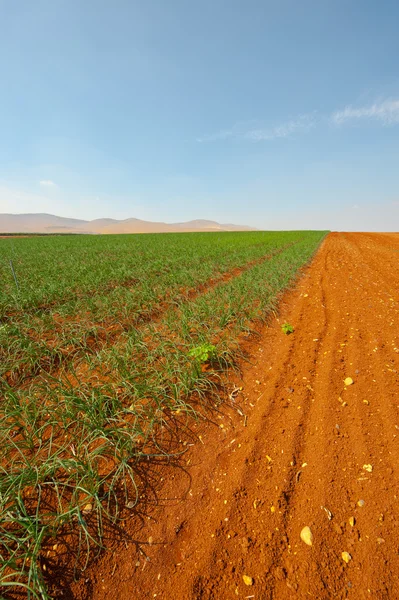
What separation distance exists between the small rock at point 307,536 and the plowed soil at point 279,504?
0.02 meters

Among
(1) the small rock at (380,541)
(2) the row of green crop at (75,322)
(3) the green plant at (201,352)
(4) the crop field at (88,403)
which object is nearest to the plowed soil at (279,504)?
(1) the small rock at (380,541)

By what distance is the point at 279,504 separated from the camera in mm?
1846

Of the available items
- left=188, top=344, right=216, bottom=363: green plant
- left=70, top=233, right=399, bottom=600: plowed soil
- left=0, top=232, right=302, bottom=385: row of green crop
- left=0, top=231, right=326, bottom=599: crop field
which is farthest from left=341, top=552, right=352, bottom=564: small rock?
left=0, top=232, right=302, bottom=385: row of green crop

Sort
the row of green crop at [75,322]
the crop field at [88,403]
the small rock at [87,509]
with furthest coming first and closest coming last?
the row of green crop at [75,322] → the small rock at [87,509] → the crop field at [88,403]

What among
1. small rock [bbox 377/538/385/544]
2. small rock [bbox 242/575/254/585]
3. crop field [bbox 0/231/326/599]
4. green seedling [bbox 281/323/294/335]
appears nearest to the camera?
small rock [bbox 242/575/254/585]

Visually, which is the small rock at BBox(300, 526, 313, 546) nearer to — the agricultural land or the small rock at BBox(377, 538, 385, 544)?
the agricultural land

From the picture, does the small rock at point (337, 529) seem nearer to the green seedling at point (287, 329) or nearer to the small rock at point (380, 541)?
the small rock at point (380, 541)

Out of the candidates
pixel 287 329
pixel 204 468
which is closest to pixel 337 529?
pixel 204 468

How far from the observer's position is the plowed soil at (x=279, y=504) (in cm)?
147

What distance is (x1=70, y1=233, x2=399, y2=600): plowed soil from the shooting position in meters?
1.47

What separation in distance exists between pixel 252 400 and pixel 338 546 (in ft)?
4.77

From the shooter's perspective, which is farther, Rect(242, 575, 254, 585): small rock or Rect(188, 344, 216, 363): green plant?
Rect(188, 344, 216, 363): green plant

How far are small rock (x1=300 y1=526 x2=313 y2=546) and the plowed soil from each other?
0.08 feet

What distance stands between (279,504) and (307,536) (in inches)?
9.8
